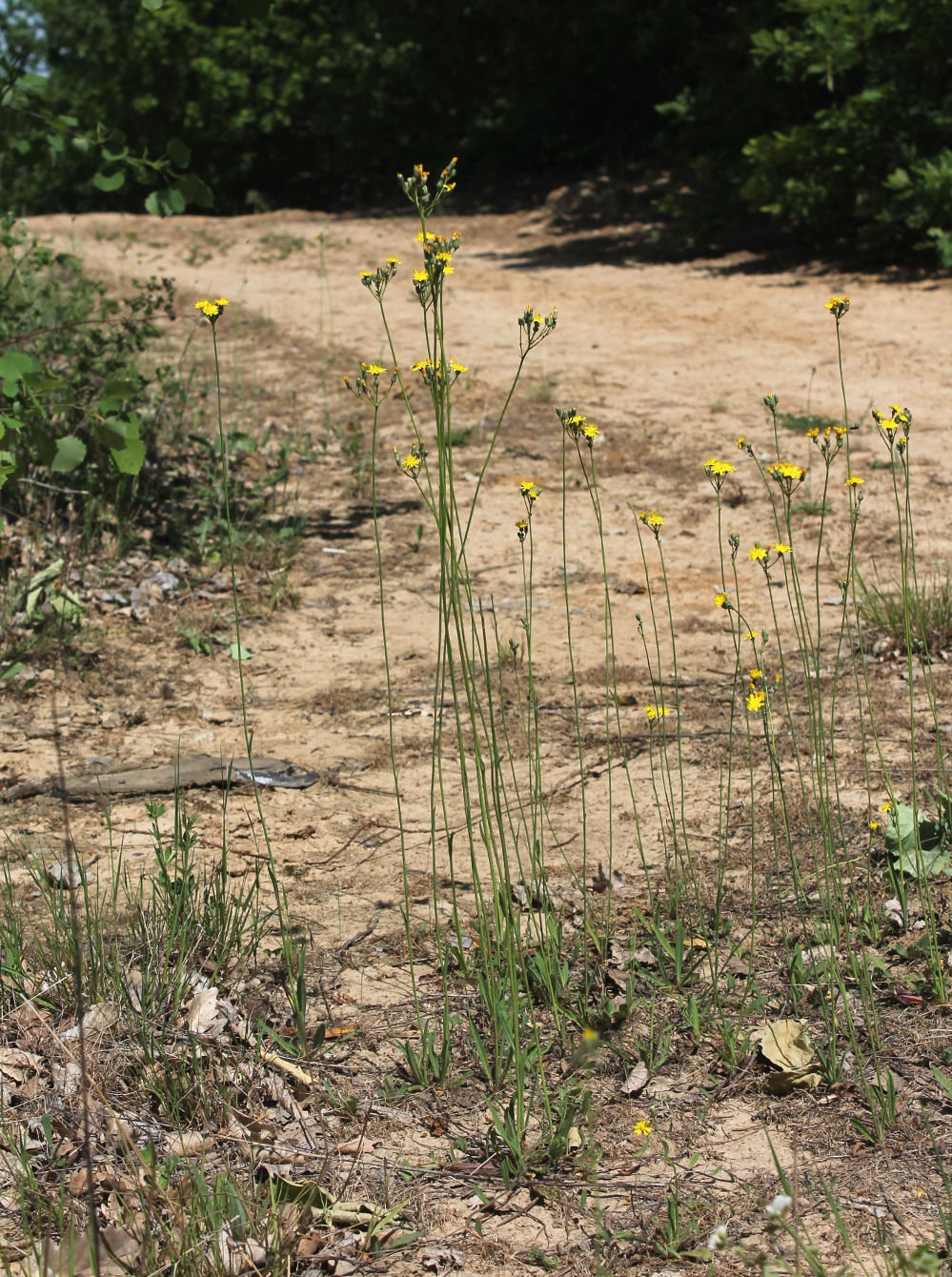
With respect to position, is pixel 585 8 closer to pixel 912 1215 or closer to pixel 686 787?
pixel 686 787

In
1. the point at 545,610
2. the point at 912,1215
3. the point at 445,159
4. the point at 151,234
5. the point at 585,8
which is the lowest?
the point at 912,1215

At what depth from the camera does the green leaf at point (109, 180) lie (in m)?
3.77

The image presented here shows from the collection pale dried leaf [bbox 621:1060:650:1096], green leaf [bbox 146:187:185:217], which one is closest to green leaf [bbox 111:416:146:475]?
green leaf [bbox 146:187:185:217]

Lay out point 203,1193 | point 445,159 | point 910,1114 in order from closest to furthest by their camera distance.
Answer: point 203,1193 < point 910,1114 < point 445,159

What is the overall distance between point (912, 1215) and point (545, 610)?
3.05 m

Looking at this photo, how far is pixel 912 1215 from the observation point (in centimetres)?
184

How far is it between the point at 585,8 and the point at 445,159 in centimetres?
340

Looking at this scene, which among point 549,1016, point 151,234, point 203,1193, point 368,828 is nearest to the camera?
point 203,1193

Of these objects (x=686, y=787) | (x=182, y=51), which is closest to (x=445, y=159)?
(x=182, y=51)

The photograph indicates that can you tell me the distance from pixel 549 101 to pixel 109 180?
15558 mm

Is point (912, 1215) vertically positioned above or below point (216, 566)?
below

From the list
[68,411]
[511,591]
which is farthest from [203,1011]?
[68,411]

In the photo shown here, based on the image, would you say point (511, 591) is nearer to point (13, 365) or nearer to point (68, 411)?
point (68, 411)

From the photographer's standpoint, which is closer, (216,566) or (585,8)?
(216,566)
